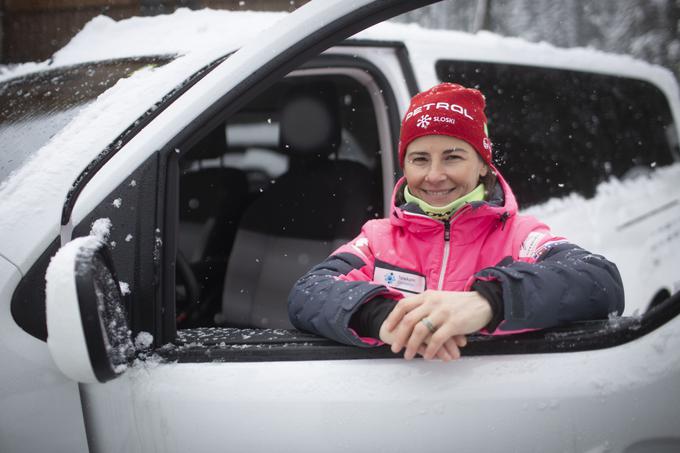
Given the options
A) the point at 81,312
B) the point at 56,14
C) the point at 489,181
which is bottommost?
the point at 81,312

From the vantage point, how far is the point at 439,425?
105 centimetres

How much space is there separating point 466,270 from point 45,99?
4.11 ft

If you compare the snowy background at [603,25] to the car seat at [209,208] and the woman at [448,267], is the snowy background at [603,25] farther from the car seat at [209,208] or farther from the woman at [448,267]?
the woman at [448,267]

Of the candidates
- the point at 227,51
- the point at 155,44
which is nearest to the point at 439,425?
the point at 227,51

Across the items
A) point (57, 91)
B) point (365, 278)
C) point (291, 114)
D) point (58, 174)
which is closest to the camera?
point (58, 174)

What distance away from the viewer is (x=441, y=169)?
4.89 feet

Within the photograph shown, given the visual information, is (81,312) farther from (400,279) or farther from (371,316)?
(400,279)

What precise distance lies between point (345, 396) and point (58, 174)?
0.73 m

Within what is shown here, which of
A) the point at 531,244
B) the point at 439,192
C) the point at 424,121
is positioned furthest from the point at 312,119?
the point at 531,244

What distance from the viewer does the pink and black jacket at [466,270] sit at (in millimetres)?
1103

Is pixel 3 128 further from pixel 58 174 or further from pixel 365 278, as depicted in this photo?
pixel 365 278

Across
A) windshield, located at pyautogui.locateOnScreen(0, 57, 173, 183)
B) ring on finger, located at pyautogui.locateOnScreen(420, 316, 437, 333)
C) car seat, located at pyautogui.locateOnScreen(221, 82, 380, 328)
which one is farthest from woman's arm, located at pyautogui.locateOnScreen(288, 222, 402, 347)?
car seat, located at pyautogui.locateOnScreen(221, 82, 380, 328)

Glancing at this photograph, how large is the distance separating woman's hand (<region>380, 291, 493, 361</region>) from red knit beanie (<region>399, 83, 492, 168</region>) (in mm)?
563

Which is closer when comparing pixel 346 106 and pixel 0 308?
pixel 0 308
